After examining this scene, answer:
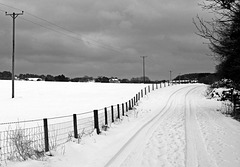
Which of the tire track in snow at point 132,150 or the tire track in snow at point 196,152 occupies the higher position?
the tire track in snow at point 196,152

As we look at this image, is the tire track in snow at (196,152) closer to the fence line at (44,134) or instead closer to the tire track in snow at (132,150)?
the tire track in snow at (132,150)

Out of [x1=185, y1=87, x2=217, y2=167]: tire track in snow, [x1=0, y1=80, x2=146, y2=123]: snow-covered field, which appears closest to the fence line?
[x1=0, y1=80, x2=146, y2=123]: snow-covered field

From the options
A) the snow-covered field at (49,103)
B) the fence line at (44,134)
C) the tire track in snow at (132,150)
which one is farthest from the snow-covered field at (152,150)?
the snow-covered field at (49,103)

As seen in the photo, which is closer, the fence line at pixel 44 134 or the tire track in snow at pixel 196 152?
the tire track in snow at pixel 196 152

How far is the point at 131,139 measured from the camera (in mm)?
11500

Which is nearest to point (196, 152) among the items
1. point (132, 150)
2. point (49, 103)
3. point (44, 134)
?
point (132, 150)

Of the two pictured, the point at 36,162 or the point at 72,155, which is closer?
the point at 36,162

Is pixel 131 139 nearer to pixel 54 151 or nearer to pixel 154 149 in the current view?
pixel 154 149

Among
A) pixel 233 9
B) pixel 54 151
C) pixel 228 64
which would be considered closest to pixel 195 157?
pixel 54 151

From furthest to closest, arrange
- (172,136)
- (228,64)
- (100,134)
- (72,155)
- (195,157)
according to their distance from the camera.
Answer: (228,64), (100,134), (172,136), (72,155), (195,157)

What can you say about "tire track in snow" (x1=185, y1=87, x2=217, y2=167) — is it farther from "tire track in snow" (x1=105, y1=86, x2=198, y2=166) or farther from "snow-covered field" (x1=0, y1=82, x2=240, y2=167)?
"tire track in snow" (x1=105, y1=86, x2=198, y2=166)

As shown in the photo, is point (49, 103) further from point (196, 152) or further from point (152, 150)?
point (196, 152)

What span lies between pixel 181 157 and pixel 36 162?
4205 mm

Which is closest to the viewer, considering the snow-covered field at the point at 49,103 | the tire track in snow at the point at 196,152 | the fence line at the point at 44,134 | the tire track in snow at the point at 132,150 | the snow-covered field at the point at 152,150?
the tire track in snow at the point at 196,152
